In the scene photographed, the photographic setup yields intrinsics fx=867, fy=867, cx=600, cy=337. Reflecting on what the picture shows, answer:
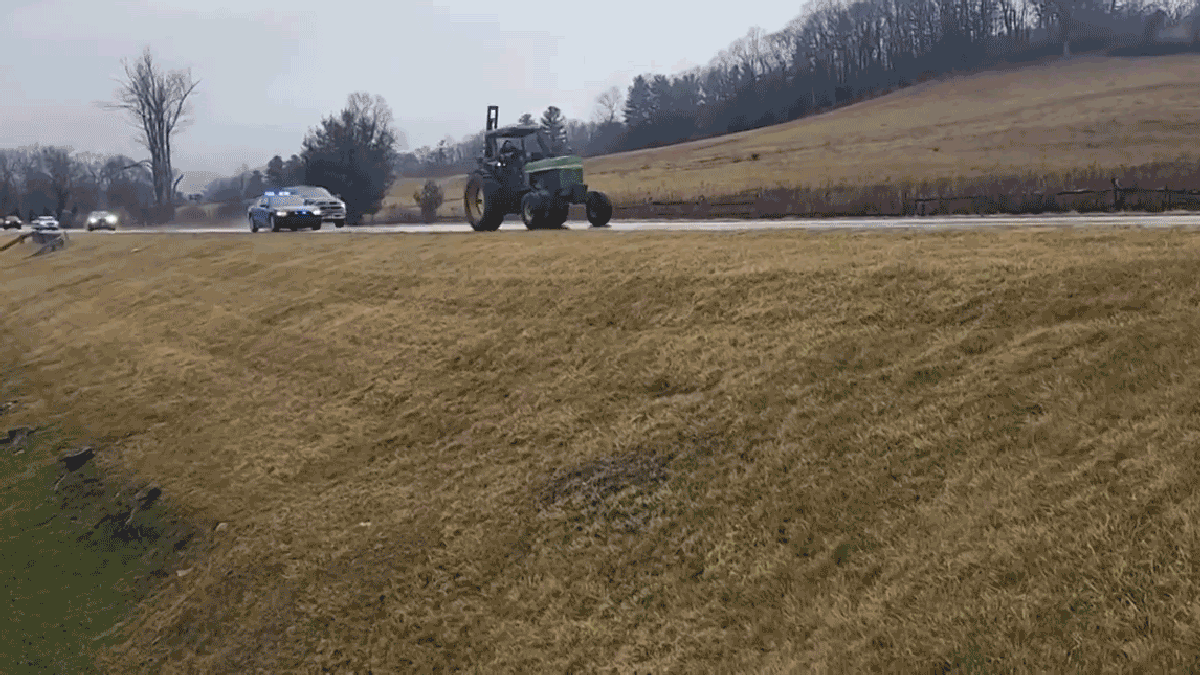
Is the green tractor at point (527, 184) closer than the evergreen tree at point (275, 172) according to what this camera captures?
Yes

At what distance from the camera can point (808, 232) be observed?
15398 millimetres

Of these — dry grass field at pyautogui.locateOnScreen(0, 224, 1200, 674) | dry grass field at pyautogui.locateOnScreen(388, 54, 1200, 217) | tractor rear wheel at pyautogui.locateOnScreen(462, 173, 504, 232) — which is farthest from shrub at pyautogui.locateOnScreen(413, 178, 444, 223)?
dry grass field at pyautogui.locateOnScreen(0, 224, 1200, 674)

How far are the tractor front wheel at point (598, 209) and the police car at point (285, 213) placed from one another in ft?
50.1

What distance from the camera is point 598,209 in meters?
23.2

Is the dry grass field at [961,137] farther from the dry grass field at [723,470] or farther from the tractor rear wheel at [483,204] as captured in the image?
the dry grass field at [723,470]

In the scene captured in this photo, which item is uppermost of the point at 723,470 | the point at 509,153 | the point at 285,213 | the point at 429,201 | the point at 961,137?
the point at 961,137

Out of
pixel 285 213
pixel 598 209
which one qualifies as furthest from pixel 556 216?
pixel 285 213

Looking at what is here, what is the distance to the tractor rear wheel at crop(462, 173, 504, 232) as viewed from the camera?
24.3 m

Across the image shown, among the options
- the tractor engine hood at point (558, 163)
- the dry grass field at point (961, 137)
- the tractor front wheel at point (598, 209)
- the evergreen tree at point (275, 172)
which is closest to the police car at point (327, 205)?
the tractor engine hood at point (558, 163)

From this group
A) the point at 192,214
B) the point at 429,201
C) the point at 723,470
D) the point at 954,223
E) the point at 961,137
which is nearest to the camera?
the point at 723,470

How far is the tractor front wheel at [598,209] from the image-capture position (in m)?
23.2

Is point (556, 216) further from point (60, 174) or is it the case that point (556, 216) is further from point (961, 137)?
point (60, 174)

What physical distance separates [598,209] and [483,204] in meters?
3.56

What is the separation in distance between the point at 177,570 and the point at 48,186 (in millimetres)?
115071
